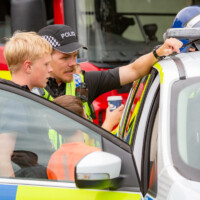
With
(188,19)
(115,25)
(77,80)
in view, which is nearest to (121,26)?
(115,25)

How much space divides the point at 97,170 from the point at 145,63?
4.30 ft

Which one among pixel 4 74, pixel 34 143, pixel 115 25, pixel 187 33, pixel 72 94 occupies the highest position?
pixel 187 33

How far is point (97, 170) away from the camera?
224 cm

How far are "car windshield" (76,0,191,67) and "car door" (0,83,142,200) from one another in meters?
4.68

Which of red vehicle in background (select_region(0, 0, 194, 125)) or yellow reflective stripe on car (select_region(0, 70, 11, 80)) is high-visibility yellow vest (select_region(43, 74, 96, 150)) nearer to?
yellow reflective stripe on car (select_region(0, 70, 11, 80))

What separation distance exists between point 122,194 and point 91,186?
0.48 feet

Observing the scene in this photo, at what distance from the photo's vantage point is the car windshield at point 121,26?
283 inches

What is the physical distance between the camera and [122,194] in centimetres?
238

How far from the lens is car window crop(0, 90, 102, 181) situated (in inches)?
97.0

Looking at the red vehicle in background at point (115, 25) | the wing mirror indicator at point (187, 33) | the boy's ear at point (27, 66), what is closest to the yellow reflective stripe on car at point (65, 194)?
the boy's ear at point (27, 66)

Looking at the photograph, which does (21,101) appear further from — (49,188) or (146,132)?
(146,132)

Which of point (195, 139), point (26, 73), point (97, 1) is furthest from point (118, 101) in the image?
point (97, 1)

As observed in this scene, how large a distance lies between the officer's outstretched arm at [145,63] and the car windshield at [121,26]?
11.2ft

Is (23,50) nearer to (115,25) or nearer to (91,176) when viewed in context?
(91,176)
